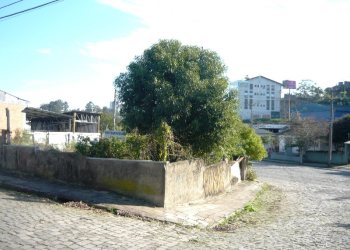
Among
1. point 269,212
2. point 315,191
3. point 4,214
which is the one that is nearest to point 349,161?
point 315,191

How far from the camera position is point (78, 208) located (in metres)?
9.89

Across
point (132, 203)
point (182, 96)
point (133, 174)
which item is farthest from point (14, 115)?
point (132, 203)

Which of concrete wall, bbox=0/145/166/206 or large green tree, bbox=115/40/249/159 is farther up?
large green tree, bbox=115/40/249/159

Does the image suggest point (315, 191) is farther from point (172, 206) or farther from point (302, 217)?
point (172, 206)

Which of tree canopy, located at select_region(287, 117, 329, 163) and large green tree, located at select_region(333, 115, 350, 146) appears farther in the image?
large green tree, located at select_region(333, 115, 350, 146)

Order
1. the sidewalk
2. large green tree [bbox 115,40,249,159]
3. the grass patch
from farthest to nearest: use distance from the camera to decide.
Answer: large green tree [bbox 115,40,249,159]
the grass patch
the sidewalk

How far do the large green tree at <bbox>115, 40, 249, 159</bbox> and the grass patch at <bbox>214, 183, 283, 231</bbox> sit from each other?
7.65 ft

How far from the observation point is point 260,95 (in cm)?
10231

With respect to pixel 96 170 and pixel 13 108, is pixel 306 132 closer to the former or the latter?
pixel 13 108

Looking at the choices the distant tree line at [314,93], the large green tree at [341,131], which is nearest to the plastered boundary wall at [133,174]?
the large green tree at [341,131]

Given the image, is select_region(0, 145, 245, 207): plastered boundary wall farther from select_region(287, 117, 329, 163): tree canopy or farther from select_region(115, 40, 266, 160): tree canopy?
select_region(287, 117, 329, 163): tree canopy

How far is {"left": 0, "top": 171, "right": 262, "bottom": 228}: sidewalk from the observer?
9789mm

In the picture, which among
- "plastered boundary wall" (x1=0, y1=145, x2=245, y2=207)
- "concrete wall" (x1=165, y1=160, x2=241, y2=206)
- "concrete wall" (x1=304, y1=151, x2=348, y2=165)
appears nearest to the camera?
"plastered boundary wall" (x1=0, y1=145, x2=245, y2=207)

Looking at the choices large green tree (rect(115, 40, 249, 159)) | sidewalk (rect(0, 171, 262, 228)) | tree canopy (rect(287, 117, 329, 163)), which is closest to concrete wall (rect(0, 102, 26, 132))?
sidewalk (rect(0, 171, 262, 228))
